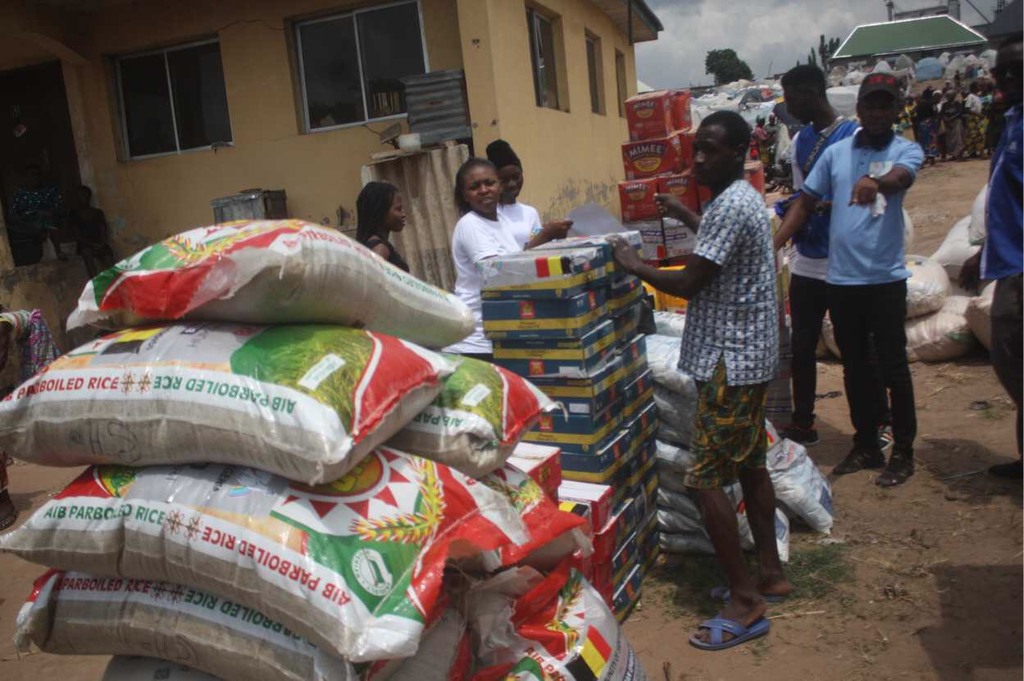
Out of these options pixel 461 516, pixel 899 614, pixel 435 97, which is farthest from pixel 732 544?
pixel 435 97

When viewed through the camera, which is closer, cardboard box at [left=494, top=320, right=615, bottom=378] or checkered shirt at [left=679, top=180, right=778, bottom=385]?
checkered shirt at [left=679, top=180, right=778, bottom=385]

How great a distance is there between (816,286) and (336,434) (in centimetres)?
334

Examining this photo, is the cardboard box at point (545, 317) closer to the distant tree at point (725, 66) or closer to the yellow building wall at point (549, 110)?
the yellow building wall at point (549, 110)

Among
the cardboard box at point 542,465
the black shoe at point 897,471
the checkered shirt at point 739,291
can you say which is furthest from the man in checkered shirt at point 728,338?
the black shoe at point 897,471

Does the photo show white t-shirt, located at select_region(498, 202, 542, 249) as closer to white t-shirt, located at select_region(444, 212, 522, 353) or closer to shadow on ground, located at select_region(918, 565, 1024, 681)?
white t-shirt, located at select_region(444, 212, 522, 353)

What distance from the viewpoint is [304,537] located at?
5.91ft

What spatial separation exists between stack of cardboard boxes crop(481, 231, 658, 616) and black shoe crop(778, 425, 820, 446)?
169 centimetres

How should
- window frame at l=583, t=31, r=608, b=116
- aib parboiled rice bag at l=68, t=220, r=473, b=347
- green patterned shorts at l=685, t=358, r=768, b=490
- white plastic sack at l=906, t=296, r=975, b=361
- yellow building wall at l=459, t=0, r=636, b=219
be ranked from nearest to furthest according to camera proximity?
aib parboiled rice bag at l=68, t=220, r=473, b=347
green patterned shorts at l=685, t=358, r=768, b=490
white plastic sack at l=906, t=296, r=975, b=361
yellow building wall at l=459, t=0, r=636, b=219
window frame at l=583, t=31, r=608, b=116

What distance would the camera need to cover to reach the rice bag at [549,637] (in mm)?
2119

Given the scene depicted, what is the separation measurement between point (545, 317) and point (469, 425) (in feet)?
3.27

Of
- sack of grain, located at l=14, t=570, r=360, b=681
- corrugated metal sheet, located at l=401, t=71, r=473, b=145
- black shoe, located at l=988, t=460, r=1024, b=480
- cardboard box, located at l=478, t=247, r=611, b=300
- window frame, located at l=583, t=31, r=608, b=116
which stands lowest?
black shoe, located at l=988, t=460, r=1024, b=480

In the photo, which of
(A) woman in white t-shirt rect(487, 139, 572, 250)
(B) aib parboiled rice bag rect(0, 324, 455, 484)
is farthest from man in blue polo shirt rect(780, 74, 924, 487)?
(B) aib parboiled rice bag rect(0, 324, 455, 484)

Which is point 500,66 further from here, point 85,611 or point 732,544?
point 85,611

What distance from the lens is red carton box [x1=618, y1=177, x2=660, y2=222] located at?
6180mm
